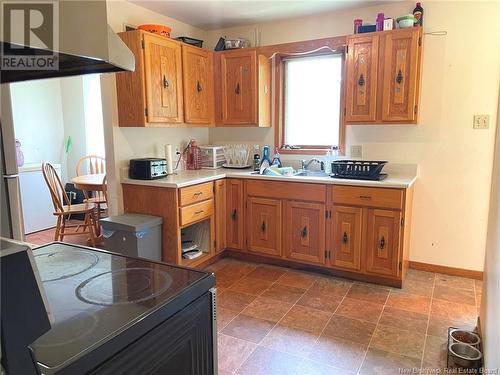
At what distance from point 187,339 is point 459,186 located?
2921 mm

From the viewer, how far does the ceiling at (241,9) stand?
3164 millimetres

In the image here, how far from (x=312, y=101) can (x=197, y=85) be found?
3.76 ft

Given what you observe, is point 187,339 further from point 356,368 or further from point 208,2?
point 208,2

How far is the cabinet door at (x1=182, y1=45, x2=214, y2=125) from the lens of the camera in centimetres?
342

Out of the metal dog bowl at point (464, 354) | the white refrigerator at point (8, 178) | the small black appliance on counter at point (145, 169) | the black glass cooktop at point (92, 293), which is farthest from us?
the small black appliance on counter at point (145, 169)

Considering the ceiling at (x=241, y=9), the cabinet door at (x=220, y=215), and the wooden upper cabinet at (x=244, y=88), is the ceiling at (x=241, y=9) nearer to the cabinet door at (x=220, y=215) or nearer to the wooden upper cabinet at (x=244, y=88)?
the wooden upper cabinet at (x=244, y=88)

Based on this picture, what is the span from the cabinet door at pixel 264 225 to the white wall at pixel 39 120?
131 inches

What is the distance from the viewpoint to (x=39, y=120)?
505 cm

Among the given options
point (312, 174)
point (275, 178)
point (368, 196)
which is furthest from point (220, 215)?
point (368, 196)

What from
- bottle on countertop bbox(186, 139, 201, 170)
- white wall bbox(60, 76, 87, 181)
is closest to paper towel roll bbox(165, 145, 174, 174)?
bottle on countertop bbox(186, 139, 201, 170)

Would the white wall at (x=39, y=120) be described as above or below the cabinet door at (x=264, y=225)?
above

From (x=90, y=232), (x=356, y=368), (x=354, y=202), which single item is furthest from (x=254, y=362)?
(x=90, y=232)

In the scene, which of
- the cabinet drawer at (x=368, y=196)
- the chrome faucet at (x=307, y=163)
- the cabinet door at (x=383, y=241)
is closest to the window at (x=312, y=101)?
the chrome faucet at (x=307, y=163)

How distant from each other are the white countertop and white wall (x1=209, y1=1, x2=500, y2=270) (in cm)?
11
